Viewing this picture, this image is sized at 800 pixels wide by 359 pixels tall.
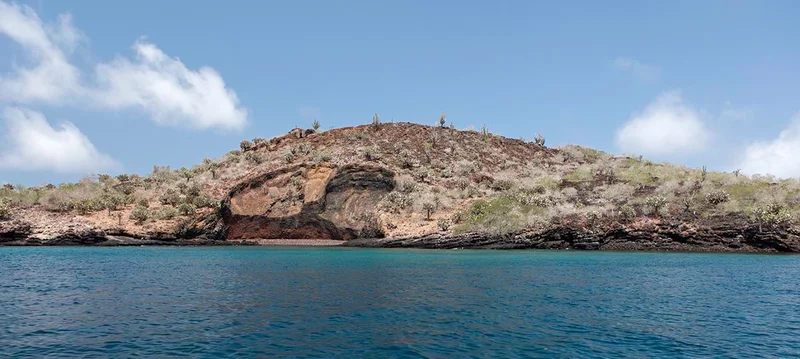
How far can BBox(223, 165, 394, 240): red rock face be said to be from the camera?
80.8 meters

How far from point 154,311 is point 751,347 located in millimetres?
23573

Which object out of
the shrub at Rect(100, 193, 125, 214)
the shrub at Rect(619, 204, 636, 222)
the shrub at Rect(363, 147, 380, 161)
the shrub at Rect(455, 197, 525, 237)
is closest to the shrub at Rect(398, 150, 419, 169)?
the shrub at Rect(363, 147, 380, 161)

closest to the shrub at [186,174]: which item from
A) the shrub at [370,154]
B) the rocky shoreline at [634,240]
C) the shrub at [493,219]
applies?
the shrub at [370,154]

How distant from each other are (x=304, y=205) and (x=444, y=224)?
2286cm

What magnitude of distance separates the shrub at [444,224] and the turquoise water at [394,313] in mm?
35928

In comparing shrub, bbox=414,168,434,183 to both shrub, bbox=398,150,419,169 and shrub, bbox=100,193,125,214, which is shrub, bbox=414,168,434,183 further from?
shrub, bbox=100,193,125,214

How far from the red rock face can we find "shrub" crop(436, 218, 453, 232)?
11.5 metres

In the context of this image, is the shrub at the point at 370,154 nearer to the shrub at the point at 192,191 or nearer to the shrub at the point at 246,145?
the shrub at the point at 192,191

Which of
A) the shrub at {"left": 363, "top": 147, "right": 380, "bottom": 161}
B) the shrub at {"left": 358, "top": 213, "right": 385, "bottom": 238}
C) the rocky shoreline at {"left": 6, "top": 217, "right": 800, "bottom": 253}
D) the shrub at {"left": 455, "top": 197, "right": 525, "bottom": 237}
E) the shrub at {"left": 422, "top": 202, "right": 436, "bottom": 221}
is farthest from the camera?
the shrub at {"left": 363, "top": 147, "right": 380, "bottom": 161}

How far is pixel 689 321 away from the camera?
21562 mm

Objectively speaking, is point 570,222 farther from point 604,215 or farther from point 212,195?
point 212,195

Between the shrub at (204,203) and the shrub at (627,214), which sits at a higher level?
the shrub at (204,203)

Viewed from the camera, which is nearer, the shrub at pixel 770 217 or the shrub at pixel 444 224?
the shrub at pixel 770 217

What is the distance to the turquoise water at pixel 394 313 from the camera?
16.8m
